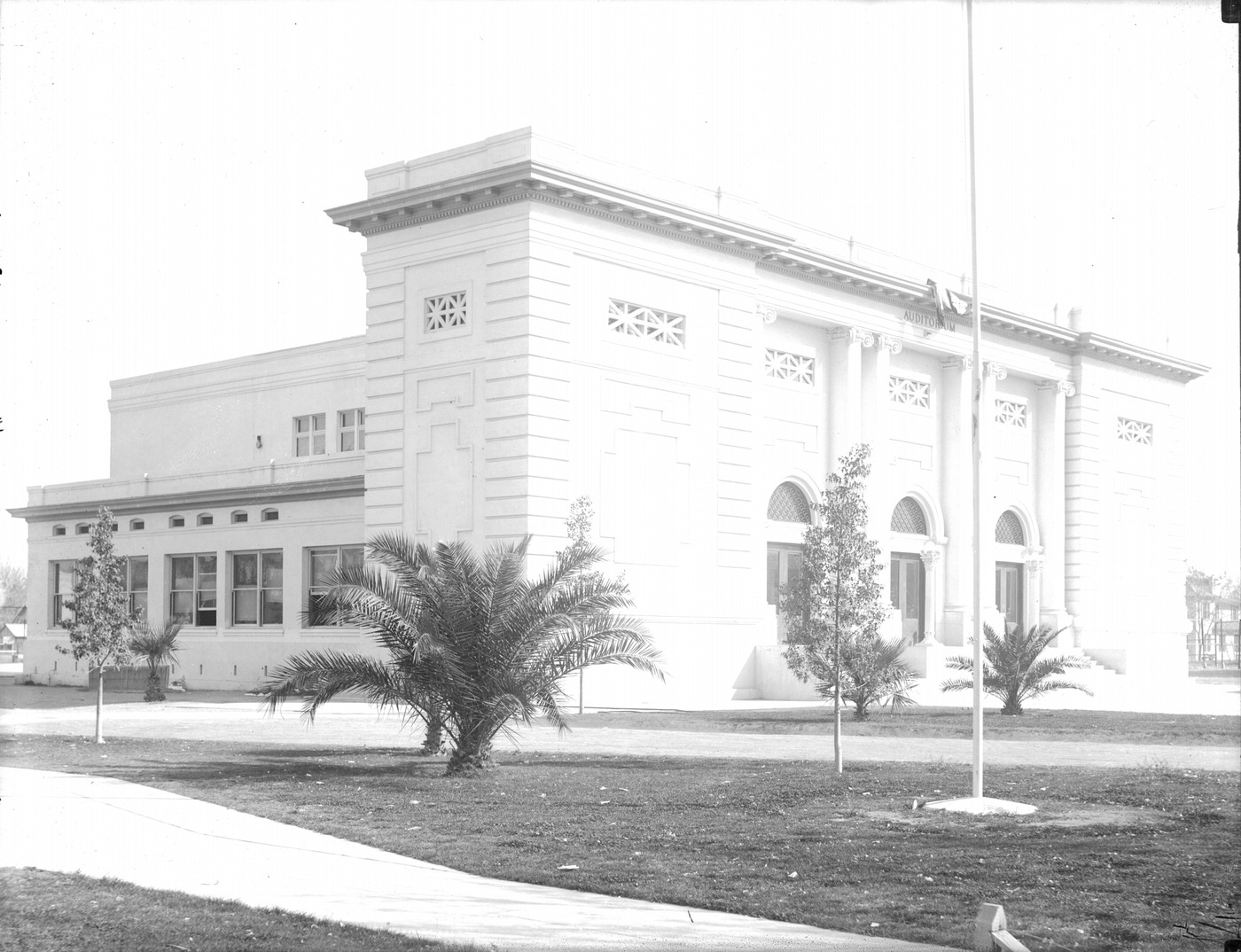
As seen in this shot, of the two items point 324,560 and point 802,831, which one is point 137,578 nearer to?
point 324,560

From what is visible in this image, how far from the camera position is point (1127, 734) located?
85.5 ft

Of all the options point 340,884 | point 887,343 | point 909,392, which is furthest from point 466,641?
point 909,392

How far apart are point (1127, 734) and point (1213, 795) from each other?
10880 millimetres

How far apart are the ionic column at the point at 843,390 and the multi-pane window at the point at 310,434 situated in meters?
16.6

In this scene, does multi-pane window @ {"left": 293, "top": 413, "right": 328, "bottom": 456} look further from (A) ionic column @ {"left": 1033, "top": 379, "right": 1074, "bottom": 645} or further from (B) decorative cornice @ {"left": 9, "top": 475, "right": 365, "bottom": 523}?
(A) ionic column @ {"left": 1033, "top": 379, "right": 1074, "bottom": 645}

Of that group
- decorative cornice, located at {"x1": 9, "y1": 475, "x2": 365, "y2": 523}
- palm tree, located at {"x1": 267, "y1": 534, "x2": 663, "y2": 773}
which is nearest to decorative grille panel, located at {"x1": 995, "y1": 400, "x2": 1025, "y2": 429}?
decorative cornice, located at {"x1": 9, "y1": 475, "x2": 365, "y2": 523}

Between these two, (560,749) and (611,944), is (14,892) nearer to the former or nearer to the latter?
(611,944)

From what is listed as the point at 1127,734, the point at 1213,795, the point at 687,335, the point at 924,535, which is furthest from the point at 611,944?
the point at 924,535

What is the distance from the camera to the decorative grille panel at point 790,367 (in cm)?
4601

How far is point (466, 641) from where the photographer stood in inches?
723

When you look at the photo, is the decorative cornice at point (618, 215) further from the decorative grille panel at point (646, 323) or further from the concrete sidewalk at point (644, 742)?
the concrete sidewalk at point (644, 742)

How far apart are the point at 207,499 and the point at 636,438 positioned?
631 inches

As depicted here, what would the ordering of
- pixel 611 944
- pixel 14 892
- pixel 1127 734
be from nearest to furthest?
pixel 611 944 → pixel 14 892 → pixel 1127 734

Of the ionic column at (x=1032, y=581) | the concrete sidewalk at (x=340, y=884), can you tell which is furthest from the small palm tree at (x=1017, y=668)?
the ionic column at (x=1032, y=581)
